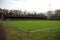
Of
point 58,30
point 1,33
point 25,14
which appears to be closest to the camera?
point 1,33

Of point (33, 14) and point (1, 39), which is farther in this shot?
point (33, 14)

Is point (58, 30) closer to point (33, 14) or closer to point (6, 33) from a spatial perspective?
point (6, 33)

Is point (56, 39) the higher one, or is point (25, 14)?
point (25, 14)

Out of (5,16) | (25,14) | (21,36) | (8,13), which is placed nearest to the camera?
(21,36)

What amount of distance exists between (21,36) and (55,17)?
936 cm

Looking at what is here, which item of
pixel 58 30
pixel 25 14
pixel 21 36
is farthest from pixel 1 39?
pixel 25 14

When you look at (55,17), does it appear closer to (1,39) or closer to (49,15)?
(49,15)

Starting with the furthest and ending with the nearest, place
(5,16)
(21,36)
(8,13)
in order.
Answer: (5,16) < (8,13) < (21,36)

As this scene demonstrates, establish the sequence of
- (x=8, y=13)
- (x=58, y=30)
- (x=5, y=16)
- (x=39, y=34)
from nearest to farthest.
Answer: (x=39, y=34), (x=58, y=30), (x=8, y=13), (x=5, y=16)

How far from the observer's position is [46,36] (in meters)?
6.25

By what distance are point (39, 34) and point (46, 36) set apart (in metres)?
0.56

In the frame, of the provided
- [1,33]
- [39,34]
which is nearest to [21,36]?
[39,34]

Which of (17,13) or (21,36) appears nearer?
(21,36)

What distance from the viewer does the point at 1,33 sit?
6176mm
